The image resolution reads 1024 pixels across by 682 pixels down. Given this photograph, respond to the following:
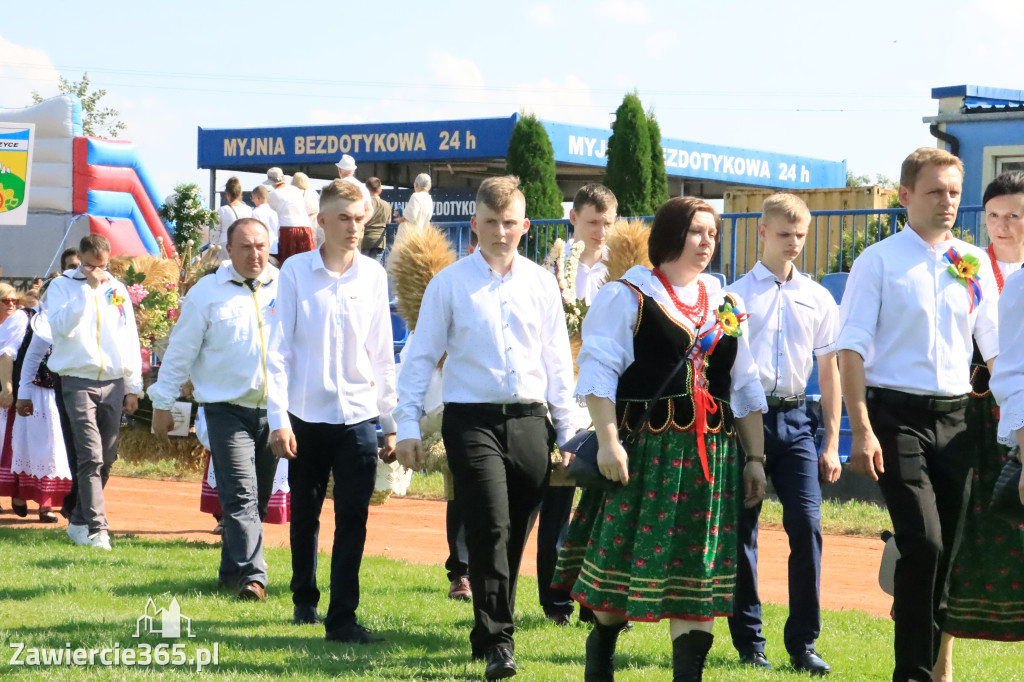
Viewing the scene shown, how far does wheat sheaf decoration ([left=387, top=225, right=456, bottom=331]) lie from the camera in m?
8.02

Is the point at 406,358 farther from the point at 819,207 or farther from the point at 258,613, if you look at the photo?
the point at 819,207

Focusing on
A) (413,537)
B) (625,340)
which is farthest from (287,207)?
(625,340)

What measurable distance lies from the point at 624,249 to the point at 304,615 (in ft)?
8.53

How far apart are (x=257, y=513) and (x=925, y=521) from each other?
4.14 meters

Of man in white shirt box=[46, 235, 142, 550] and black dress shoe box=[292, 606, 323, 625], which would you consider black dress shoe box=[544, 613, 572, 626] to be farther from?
man in white shirt box=[46, 235, 142, 550]

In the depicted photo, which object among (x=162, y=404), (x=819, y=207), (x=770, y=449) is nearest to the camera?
(x=770, y=449)

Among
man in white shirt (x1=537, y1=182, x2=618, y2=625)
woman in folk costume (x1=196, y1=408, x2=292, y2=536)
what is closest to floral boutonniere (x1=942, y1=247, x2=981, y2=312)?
man in white shirt (x1=537, y1=182, x2=618, y2=625)

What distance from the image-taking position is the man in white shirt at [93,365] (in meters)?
9.84

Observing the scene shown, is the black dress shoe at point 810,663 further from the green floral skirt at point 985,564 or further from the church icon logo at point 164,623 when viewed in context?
the church icon logo at point 164,623

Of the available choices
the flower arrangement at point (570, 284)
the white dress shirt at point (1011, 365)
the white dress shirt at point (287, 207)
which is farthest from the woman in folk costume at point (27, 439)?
the white dress shirt at point (1011, 365)


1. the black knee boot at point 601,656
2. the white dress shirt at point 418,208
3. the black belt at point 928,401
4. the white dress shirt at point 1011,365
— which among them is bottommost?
the black knee boot at point 601,656

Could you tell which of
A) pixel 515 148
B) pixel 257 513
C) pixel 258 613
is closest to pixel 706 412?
pixel 258 613

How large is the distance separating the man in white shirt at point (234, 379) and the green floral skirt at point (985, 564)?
395 centimetres

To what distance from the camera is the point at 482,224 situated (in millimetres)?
6027
